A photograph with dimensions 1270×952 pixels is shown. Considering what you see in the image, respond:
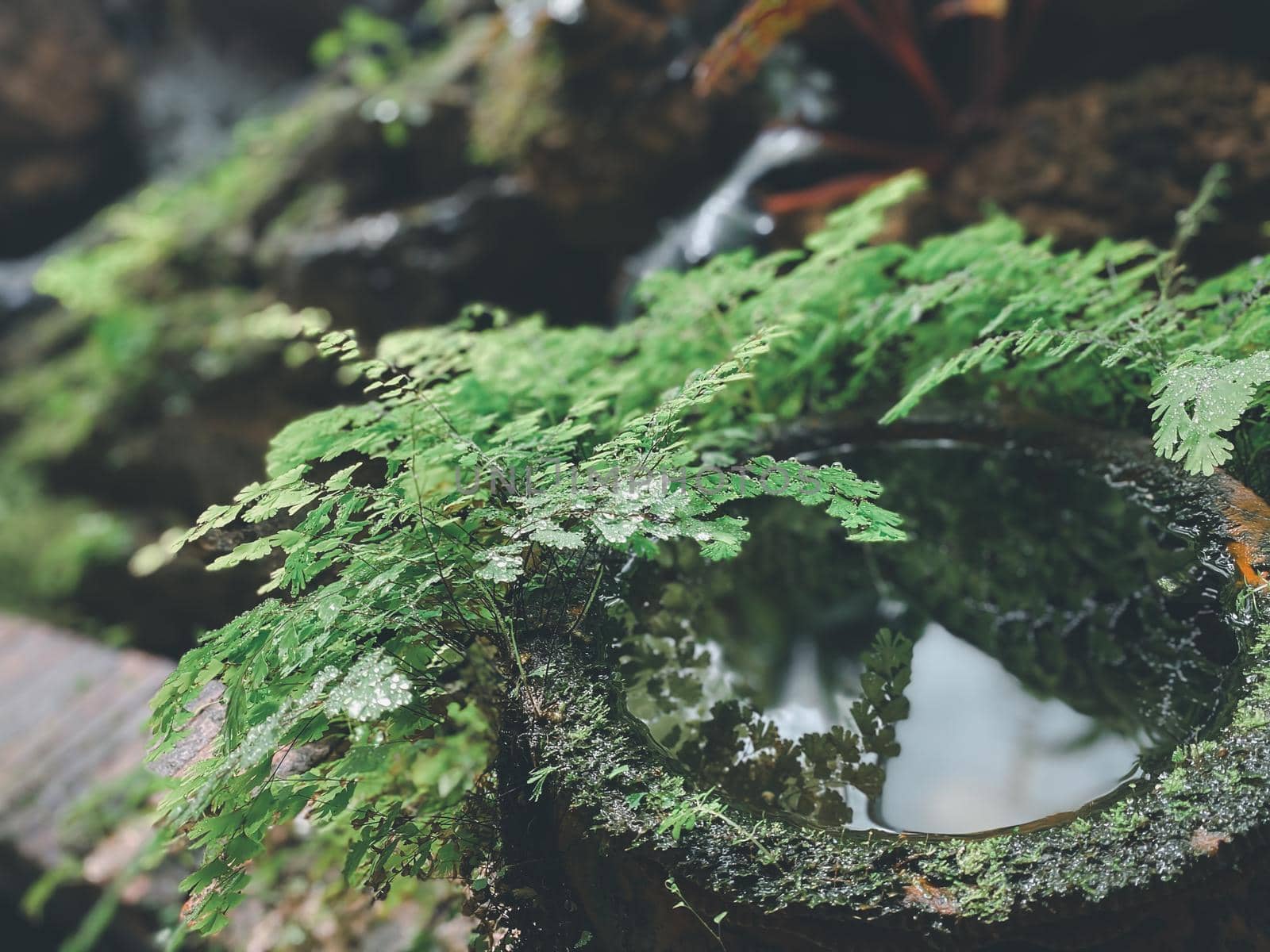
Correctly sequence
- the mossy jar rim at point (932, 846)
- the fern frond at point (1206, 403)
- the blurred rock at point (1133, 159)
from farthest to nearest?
the blurred rock at point (1133, 159) < the fern frond at point (1206, 403) < the mossy jar rim at point (932, 846)

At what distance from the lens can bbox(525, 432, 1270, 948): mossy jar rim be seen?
1002 millimetres

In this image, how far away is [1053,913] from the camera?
100 centimetres

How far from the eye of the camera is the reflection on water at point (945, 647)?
141cm

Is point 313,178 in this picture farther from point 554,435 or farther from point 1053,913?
point 1053,913

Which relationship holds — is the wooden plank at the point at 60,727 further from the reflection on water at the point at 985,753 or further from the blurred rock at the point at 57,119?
the blurred rock at the point at 57,119

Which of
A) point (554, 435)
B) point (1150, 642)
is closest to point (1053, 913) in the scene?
point (1150, 642)

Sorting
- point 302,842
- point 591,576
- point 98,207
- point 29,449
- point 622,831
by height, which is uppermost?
point 98,207

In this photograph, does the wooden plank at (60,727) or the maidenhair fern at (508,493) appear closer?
the maidenhair fern at (508,493)

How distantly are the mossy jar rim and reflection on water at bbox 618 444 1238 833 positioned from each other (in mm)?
169

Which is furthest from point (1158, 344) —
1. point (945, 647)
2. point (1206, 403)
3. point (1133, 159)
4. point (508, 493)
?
point (1133, 159)

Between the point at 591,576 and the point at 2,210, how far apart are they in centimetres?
970

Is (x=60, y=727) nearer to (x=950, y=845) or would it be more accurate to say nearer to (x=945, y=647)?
(x=945, y=647)

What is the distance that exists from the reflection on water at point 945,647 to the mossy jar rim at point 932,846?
169 millimetres

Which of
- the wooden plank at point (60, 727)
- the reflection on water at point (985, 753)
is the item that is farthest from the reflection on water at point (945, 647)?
the wooden plank at point (60, 727)
